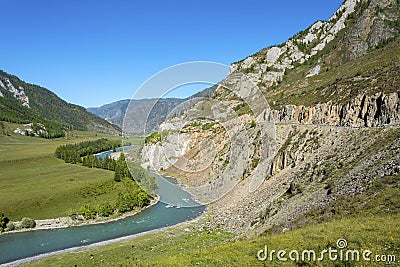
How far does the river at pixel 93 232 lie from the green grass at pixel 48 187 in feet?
26.3

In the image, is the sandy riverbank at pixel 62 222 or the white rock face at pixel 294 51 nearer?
the sandy riverbank at pixel 62 222

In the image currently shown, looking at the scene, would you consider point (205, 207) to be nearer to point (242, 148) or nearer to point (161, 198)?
point (161, 198)

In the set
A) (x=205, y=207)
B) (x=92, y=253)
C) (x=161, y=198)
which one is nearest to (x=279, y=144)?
(x=205, y=207)

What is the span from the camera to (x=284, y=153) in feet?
140

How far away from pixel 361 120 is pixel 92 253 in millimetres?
37888

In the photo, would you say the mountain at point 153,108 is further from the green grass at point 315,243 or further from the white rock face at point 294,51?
the white rock face at point 294,51

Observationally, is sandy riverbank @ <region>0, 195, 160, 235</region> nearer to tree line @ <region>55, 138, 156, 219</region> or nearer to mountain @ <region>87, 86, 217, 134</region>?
tree line @ <region>55, 138, 156, 219</region>

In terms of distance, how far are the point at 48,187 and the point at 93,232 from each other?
3371cm

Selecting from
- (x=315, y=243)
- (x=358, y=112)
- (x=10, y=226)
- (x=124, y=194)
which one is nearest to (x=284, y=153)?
(x=358, y=112)

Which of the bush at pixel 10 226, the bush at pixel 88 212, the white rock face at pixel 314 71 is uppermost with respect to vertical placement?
the white rock face at pixel 314 71

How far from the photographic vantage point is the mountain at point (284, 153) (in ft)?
69.6

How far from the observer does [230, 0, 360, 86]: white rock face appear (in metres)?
131

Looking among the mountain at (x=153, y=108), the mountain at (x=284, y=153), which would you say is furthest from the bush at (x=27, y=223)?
the mountain at (x=153, y=108)

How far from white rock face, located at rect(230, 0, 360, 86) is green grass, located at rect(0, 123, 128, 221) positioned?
248ft
